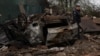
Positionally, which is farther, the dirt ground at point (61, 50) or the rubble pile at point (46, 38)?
the rubble pile at point (46, 38)

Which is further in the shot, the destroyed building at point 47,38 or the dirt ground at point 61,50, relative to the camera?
the destroyed building at point 47,38

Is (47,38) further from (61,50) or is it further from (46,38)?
(61,50)

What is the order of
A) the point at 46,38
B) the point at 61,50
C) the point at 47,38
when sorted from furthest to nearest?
1. the point at 46,38
2. the point at 47,38
3. the point at 61,50

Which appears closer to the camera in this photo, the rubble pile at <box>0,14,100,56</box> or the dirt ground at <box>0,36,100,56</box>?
the dirt ground at <box>0,36,100,56</box>

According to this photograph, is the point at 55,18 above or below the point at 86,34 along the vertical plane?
above

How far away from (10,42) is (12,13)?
6213 millimetres

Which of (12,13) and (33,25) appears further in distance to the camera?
(12,13)

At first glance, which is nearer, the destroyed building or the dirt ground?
the dirt ground

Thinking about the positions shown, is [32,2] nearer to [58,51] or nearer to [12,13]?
[12,13]

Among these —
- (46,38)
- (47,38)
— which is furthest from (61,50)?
(46,38)

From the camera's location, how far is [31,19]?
12461 mm

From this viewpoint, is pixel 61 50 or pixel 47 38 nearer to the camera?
pixel 61 50

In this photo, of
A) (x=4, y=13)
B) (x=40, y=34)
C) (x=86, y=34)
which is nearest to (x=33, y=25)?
(x=40, y=34)

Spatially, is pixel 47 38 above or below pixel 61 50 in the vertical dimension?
above
